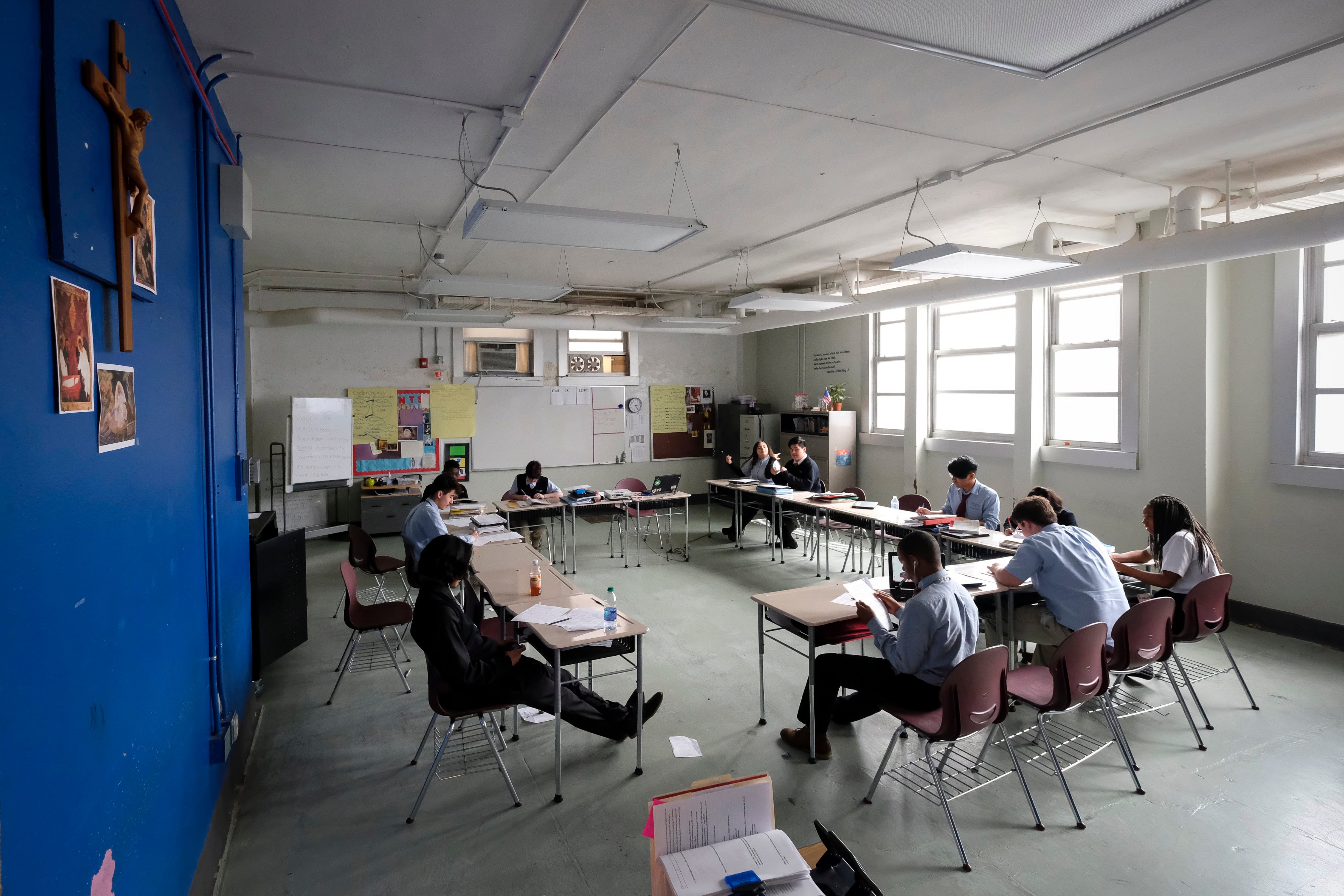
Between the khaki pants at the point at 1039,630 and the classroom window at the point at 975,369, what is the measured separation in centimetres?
366

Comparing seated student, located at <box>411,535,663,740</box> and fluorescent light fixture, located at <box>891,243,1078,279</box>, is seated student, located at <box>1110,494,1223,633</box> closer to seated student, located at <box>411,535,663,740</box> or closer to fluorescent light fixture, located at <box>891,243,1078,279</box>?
fluorescent light fixture, located at <box>891,243,1078,279</box>

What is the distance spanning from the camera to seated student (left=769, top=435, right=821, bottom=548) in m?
8.18

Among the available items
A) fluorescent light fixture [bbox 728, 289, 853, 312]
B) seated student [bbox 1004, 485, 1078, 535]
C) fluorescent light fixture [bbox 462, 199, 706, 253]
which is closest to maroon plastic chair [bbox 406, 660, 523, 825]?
fluorescent light fixture [bbox 462, 199, 706, 253]

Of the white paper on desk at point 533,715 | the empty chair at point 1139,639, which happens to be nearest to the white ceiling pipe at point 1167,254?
the empty chair at point 1139,639

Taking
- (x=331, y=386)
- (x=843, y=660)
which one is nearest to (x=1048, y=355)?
(x=843, y=660)

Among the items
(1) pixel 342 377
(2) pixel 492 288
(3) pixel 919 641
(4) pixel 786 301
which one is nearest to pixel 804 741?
(3) pixel 919 641

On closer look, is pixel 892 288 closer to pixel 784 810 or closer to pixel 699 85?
pixel 699 85

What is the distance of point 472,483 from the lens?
998 centimetres

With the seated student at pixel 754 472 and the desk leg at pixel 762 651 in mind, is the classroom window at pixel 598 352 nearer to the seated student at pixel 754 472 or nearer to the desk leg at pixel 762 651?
the seated student at pixel 754 472

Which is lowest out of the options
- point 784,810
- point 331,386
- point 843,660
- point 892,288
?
point 784,810

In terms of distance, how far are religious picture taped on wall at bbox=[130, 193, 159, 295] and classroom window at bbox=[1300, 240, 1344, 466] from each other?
6945mm

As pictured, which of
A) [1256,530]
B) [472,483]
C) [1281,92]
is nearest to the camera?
[1281,92]

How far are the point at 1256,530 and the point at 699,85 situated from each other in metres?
5.52

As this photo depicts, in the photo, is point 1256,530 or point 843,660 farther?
point 1256,530
